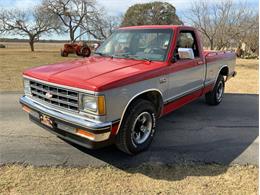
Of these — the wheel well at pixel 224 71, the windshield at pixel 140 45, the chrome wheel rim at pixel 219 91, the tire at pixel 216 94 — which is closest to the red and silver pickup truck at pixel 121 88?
the windshield at pixel 140 45

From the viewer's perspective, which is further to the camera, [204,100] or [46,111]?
[204,100]

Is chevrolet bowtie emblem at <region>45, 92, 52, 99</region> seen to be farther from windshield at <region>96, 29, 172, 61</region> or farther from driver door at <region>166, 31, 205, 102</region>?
driver door at <region>166, 31, 205, 102</region>

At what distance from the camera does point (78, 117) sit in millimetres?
3574

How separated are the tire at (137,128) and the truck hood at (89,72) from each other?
0.50m

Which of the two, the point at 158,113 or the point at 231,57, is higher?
the point at 231,57

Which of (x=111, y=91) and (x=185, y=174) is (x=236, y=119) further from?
(x=111, y=91)

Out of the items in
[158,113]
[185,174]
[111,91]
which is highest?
[111,91]

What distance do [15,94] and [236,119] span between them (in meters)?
5.72

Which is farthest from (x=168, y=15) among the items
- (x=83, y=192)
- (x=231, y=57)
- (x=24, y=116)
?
(x=83, y=192)

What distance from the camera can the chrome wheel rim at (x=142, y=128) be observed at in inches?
163

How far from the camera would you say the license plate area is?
3.85 meters

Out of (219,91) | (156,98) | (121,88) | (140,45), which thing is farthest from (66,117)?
(219,91)

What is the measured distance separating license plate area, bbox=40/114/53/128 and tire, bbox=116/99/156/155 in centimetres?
93

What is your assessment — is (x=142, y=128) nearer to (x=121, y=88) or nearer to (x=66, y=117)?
(x=121, y=88)
